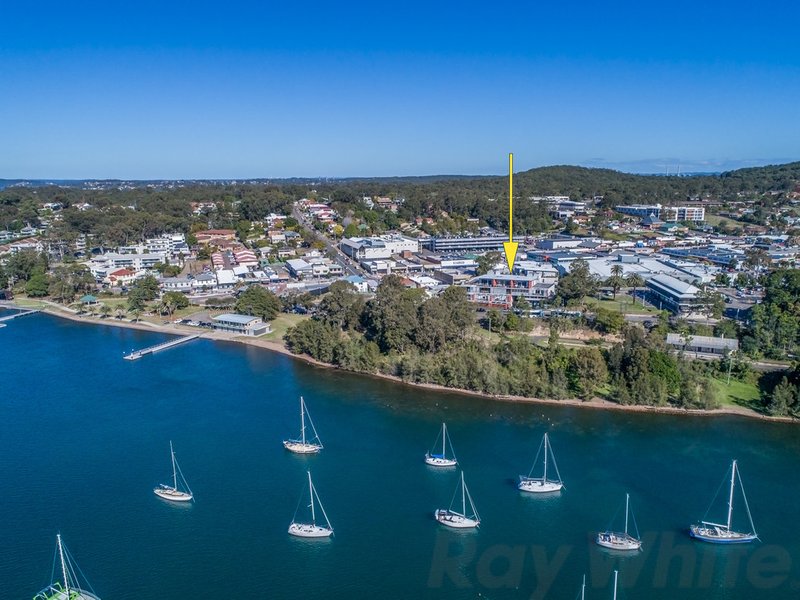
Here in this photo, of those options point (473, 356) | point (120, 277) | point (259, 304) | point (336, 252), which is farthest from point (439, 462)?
point (336, 252)

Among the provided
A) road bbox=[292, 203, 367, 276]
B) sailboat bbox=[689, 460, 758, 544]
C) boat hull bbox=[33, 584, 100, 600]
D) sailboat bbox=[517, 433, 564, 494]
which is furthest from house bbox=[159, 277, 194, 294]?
sailboat bbox=[689, 460, 758, 544]

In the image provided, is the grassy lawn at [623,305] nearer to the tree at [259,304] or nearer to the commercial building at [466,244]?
the tree at [259,304]

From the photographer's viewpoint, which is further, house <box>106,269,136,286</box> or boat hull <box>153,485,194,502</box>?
house <box>106,269,136,286</box>

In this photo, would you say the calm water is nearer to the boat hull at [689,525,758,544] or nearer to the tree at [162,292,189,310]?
the boat hull at [689,525,758,544]

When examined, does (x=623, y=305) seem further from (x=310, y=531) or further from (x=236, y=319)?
(x=310, y=531)

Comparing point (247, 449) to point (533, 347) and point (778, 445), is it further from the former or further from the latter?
point (778, 445)

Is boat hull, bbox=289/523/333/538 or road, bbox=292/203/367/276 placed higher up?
road, bbox=292/203/367/276

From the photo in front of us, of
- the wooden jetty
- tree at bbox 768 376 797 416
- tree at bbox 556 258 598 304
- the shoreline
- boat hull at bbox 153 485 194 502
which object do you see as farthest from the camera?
the wooden jetty
